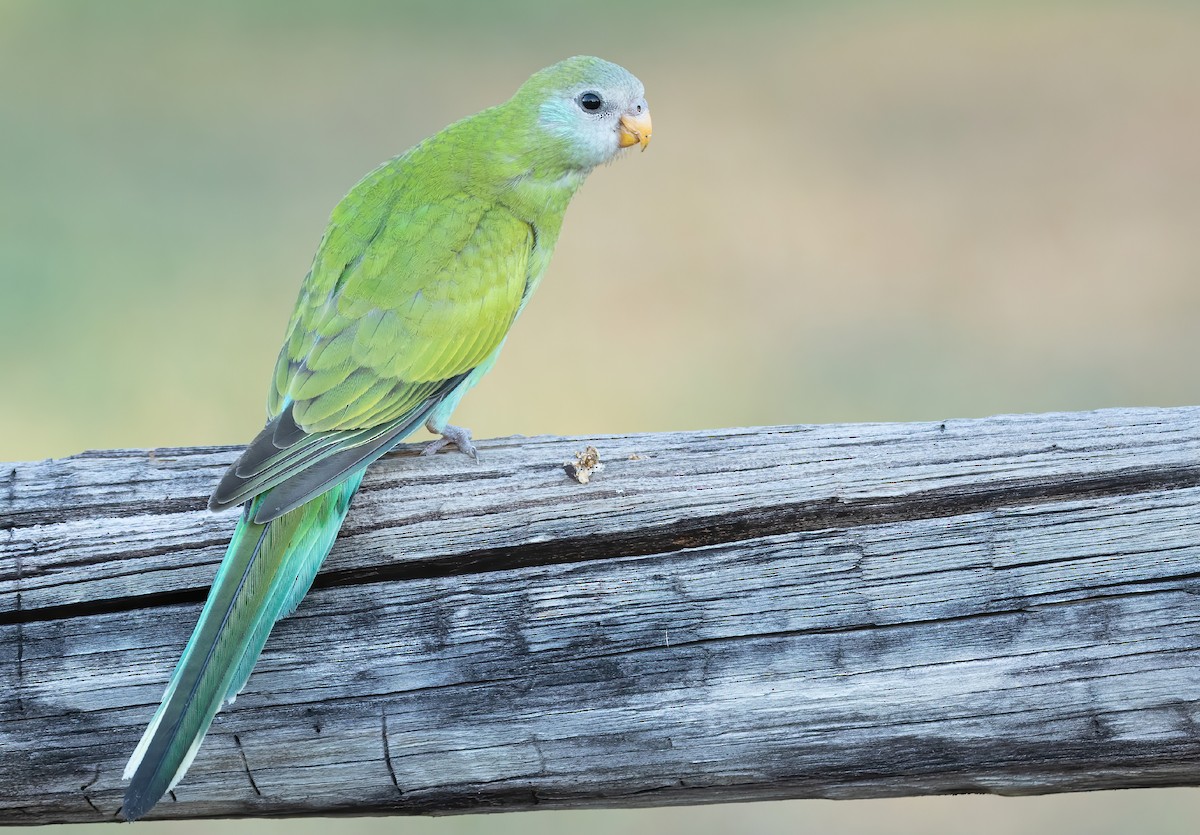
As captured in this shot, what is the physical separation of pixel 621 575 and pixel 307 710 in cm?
62

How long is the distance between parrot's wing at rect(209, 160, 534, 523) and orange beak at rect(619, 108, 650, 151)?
1.47 feet

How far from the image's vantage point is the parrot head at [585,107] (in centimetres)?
303

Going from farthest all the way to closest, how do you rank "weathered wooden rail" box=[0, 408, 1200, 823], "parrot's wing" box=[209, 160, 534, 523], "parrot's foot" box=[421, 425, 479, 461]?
"parrot's foot" box=[421, 425, 479, 461], "parrot's wing" box=[209, 160, 534, 523], "weathered wooden rail" box=[0, 408, 1200, 823]

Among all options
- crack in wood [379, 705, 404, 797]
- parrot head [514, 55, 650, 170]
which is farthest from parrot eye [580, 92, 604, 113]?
crack in wood [379, 705, 404, 797]

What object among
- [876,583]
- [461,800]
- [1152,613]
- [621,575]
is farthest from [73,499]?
[1152,613]

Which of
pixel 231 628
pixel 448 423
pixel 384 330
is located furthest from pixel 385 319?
pixel 231 628

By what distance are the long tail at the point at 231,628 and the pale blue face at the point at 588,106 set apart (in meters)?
1.49

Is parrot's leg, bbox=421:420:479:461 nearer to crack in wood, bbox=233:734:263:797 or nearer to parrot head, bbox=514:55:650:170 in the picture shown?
crack in wood, bbox=233:734:263:797

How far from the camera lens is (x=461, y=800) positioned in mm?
1947

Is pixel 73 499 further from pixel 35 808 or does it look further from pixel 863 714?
pixel 863 714

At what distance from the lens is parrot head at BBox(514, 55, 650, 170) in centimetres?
303

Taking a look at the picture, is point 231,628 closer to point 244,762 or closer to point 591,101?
point 244,762

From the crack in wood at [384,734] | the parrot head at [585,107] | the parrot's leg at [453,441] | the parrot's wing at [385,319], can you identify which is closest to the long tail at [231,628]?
the parrot's wing at [385,319]

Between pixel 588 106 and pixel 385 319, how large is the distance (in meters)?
0.99
